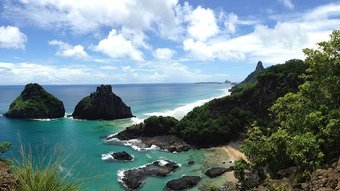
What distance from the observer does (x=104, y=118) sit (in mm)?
117375

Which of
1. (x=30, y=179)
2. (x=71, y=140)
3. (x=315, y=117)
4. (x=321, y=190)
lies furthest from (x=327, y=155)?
(x=71, y=140)

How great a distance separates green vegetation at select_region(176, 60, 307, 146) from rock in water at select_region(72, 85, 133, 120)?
39.3 meters

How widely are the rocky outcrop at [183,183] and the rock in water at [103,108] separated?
70.6 metres

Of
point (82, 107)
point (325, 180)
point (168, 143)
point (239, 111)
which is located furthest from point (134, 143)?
point (325, 180)

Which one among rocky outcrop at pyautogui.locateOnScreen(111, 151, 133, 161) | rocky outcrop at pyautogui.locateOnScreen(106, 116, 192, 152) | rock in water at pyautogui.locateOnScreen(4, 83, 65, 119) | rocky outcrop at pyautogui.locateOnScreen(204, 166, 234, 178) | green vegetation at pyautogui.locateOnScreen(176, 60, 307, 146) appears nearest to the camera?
rocky outcrop at pyautogui.locateOnScreen(204, 166, 234, 178)

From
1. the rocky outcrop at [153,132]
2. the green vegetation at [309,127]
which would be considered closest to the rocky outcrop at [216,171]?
the rocky outcrop at [153,132]

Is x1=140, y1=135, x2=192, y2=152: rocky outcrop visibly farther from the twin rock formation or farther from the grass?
the grass

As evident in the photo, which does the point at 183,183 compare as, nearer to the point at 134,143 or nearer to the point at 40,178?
the point at 134,143

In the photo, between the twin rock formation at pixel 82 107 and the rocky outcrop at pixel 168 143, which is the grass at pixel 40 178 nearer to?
the rocky outcrop at pixel 168 143

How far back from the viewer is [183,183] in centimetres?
4797

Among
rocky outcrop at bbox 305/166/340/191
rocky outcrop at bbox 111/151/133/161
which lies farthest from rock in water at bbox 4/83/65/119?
rocky outcrop at bbox 305/166/340/191

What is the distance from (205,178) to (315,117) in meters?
32.7

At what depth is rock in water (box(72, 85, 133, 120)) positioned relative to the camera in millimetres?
117688

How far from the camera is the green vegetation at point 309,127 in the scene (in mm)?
18578
